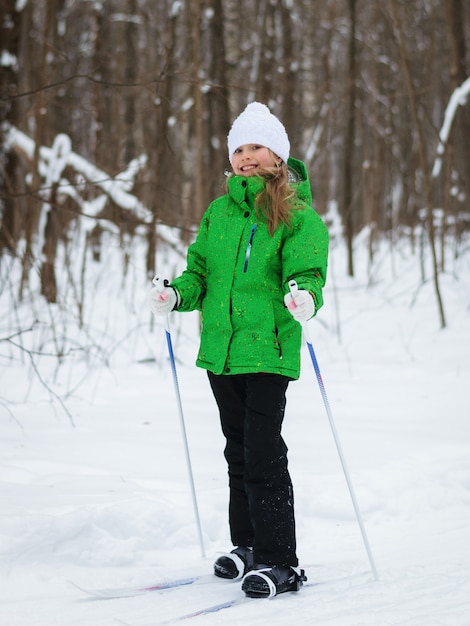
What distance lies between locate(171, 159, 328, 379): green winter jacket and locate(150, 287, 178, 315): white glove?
3 cm

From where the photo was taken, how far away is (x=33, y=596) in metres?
2.27

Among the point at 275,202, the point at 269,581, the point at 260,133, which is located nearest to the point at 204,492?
the point at 269,581

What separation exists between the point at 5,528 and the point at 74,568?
28 cm

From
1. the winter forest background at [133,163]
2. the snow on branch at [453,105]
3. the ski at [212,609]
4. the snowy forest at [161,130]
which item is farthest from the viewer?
the snow on branch at [453,105]

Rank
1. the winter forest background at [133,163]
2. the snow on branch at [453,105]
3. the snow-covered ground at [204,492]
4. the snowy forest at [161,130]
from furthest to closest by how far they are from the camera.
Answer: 1. the snow on branch at [453,105]
2. the snowy forest at [161,130]
3. the winter forest background at [133,163]
4. the snow-covered ground at [204,492]

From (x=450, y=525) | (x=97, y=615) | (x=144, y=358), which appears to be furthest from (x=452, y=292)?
(x=97, y=615)

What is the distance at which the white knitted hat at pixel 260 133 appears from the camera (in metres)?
2.45

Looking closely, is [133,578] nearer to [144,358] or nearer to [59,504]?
[59,504]

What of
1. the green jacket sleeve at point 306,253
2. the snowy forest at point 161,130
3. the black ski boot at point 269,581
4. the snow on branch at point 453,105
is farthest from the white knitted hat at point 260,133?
the snow on branch at point 453,105

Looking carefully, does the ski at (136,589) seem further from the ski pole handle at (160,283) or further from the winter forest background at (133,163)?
the winter forest background at (133,163)

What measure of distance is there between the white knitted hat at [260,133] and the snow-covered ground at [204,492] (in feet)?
4.80

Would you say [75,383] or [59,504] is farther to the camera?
[75,383]

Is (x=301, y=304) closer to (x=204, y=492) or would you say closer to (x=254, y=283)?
(x=254, y=283)

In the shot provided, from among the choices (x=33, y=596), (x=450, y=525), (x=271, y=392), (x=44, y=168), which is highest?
(x=44, y=168)
